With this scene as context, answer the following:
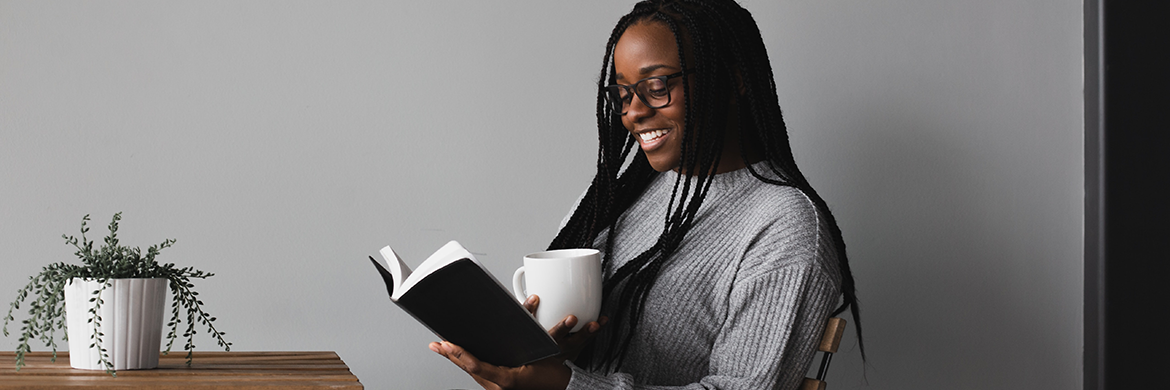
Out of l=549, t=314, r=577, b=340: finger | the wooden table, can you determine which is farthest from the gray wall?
l=549, t=314, r=577, b=340: finger

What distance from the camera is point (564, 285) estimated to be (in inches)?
37.5

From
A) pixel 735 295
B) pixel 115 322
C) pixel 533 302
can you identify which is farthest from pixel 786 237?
pixel 115 322

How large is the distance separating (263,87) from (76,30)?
279 millimetres

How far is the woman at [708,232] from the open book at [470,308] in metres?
0.07

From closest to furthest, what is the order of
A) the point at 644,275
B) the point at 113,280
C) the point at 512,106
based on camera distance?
the point at 113,280 → the point at 644,275 → the point at 512,106

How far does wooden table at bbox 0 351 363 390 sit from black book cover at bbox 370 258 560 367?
123 millimetres

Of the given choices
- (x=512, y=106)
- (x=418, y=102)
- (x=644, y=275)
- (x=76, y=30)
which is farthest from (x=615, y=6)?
(x=76, y=30)

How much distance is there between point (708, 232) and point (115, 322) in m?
0.71

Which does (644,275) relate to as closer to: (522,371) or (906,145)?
(522,371)

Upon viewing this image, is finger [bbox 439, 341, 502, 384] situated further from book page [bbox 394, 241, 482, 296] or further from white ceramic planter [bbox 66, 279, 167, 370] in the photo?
white ceramic planter [bbox 66, 279, 167, 370]

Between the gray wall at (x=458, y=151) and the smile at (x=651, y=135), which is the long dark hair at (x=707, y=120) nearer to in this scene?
the smile at (x=651, y=135)

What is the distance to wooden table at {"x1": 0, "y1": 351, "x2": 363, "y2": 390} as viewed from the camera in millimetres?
896

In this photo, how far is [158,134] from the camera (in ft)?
4.27

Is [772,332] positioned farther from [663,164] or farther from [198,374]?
[198,374]
